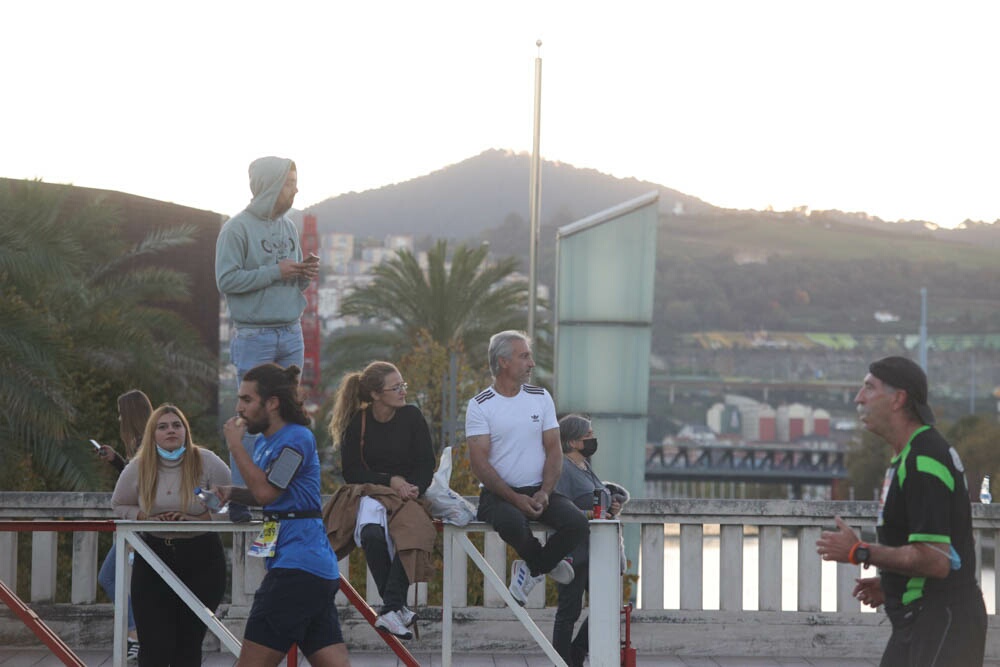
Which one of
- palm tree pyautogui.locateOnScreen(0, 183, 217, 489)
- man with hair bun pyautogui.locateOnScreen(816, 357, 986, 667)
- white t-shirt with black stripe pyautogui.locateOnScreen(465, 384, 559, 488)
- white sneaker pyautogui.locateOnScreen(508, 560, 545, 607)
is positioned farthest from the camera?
palm tree pyautogui.locateOnScreen(0, 183, 217, 489)

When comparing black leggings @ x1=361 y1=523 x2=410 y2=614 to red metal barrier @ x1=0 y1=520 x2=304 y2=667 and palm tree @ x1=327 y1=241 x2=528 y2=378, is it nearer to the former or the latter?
red metal barrier @ x1=0 y1=520 x2=304 y2=667

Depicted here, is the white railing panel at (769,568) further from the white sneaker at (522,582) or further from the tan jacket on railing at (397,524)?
the tan jacket on railing at (397,524)

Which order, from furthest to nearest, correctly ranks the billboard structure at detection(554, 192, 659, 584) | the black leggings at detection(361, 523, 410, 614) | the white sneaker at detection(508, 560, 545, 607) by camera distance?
the billboard structure at detection(554, 192, 659, 584), the white sneaker at detection(508, 560, 545, 607), the black leggings at detection(361, 523, 410, 614)

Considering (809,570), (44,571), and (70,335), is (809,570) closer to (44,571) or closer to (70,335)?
(44,571)

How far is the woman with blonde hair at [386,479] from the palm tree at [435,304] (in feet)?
106

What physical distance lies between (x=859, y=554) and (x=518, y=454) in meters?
2.68

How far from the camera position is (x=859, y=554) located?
4.53m

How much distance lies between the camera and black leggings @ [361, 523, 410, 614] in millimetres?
6719

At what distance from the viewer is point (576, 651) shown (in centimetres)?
839

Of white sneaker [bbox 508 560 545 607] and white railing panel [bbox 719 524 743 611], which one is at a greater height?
white sneaker [bbox 508 560 545 607]

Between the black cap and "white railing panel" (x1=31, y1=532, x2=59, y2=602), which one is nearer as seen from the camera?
the black cap

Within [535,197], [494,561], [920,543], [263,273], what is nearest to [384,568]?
[263,273]

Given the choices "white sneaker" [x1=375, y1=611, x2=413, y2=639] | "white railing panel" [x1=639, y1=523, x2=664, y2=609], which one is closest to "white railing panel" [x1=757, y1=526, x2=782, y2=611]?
"white railing panel" [x1=639, y1=523, x2=664, y2=609]

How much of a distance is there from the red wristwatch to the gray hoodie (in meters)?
4.82
